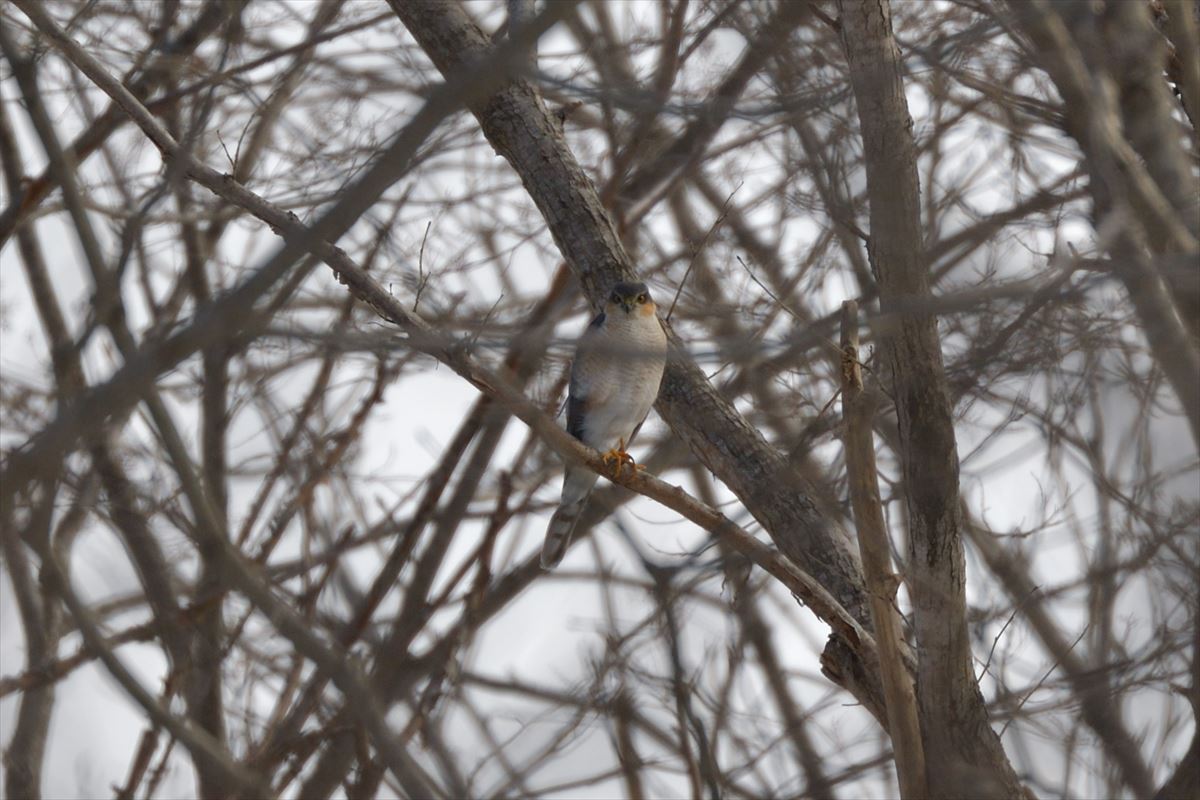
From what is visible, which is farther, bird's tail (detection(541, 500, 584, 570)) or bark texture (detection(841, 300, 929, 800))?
bird's tail (detection(541, 500, 584, 570))

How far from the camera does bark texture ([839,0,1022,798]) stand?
3.27 m

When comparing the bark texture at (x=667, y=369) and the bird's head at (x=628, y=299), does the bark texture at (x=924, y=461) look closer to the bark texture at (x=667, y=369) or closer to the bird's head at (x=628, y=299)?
the bark texture at (x=667, y=369)

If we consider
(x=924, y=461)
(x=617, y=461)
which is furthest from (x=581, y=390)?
(x=924, y=461)

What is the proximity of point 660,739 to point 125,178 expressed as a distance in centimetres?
367

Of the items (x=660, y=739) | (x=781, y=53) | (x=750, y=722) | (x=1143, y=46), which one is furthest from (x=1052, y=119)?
(x=660, y=739)

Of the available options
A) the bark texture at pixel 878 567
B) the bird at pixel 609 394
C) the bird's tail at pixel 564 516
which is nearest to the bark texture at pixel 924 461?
the bark texture at pixel 878 567

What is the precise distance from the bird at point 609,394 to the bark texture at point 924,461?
1192 millimetres

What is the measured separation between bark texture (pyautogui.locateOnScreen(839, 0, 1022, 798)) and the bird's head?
4.96 ft

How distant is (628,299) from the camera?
4879 mm

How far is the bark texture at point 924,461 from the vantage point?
327 centimetres

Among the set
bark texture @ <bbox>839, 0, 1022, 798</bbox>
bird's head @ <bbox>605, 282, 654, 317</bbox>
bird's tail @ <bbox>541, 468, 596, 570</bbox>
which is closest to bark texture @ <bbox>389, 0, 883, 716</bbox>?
bird's head @ <bbox>605, 282, 654, 317</bbox>

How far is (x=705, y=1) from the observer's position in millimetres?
5496

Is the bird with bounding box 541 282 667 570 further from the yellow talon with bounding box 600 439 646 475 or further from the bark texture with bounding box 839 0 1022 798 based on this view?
the bark texture with bounding box 839 0 1022 798

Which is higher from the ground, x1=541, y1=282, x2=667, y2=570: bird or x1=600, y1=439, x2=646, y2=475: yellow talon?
x1=541, y1=282, x2=667, y2=570: bird
